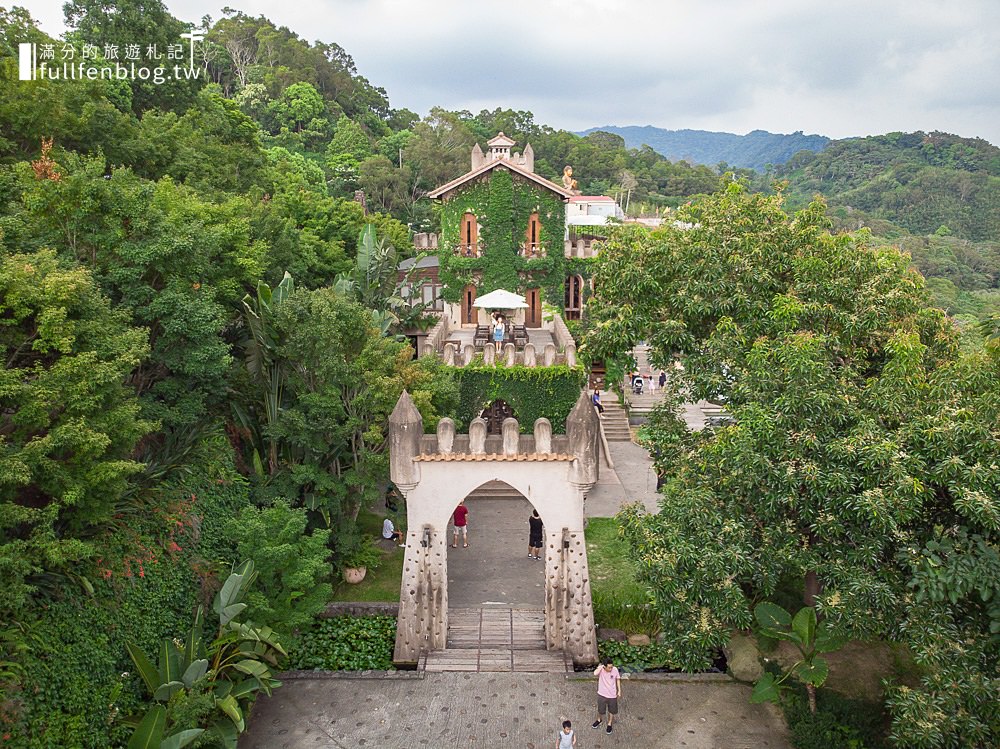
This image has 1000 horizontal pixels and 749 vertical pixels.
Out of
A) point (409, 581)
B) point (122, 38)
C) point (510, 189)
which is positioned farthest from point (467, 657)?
point (122, 38)

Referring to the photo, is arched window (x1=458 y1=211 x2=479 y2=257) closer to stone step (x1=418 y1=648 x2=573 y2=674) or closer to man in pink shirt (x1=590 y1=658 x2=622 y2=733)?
stone step (x1=418 y1=648 x2=573 y2=674)

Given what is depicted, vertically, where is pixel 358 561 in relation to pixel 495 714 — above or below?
above

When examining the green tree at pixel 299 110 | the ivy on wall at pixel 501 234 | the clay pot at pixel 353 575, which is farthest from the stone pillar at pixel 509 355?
the green tree at pixel 299 110

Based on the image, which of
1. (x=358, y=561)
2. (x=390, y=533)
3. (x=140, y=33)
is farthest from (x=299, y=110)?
(x=358, y=561)

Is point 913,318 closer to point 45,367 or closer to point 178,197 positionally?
point 45,367

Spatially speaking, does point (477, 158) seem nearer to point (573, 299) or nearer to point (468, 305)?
point (468, 305)

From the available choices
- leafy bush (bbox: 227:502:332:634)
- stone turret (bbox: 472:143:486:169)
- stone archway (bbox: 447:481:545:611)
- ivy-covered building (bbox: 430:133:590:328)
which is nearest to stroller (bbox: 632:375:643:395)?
ivy-covered building (bbox: 430:133:590:328)
